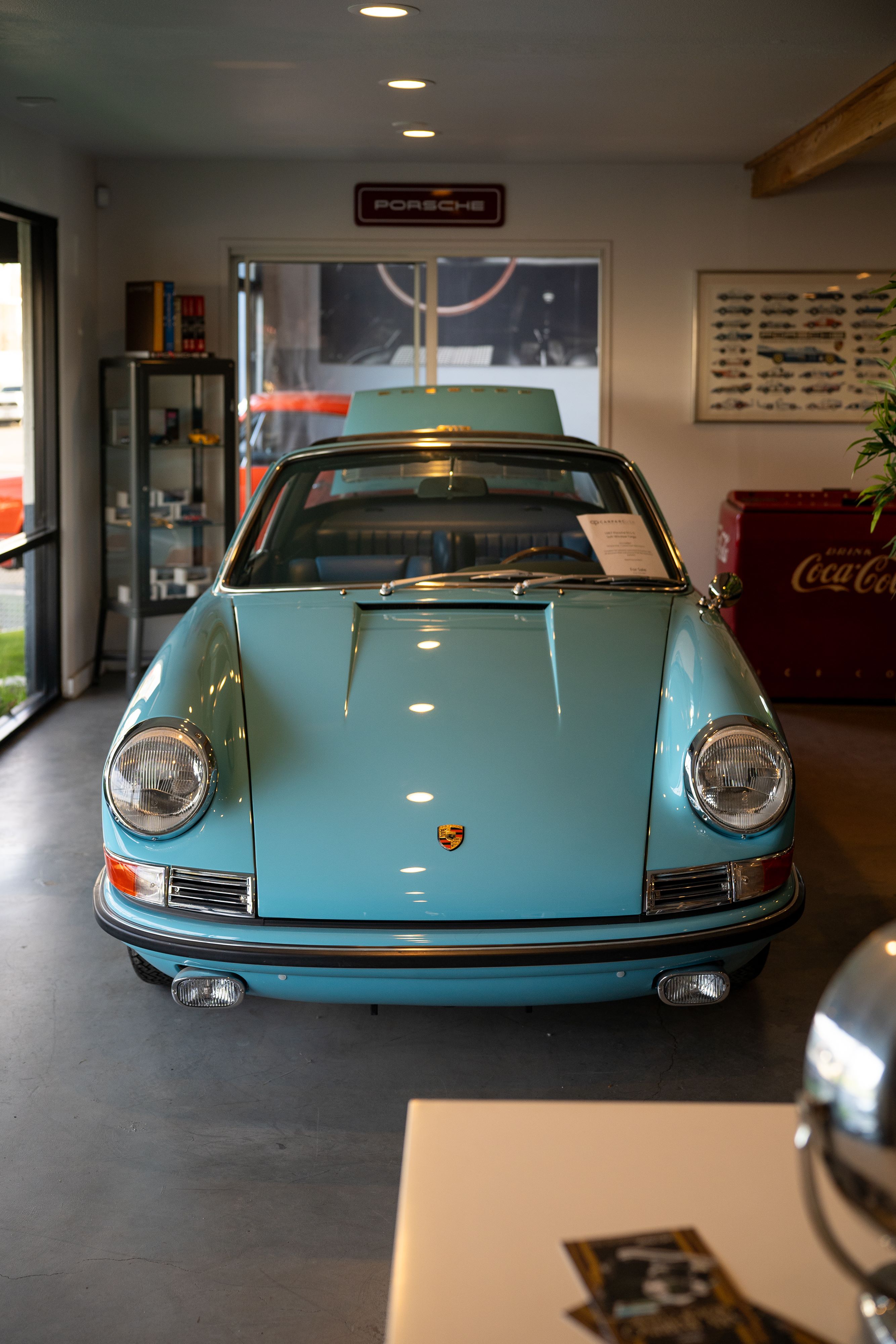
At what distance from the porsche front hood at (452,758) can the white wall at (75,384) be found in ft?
12.2

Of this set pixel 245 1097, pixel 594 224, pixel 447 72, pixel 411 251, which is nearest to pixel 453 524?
pixel 245 1097

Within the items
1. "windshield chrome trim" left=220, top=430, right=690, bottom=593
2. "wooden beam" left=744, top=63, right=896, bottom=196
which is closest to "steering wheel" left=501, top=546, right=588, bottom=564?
"windshield chrome trim" left=220, top=430, right=690, bottom=593

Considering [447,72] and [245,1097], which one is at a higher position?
[447,72]

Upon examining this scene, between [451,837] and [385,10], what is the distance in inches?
114

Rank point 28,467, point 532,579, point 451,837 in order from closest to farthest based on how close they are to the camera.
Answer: point 451,837 → point 532,579 → point 28,467

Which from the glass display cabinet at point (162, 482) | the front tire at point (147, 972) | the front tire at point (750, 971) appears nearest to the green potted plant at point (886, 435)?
the front tire at point (750, 971)

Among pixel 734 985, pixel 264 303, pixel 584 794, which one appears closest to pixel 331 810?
pixel 584 794

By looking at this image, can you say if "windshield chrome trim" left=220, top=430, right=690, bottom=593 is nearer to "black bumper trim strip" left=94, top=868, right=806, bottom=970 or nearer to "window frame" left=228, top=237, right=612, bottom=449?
"black bumper trim strip" left=94, top=868, right=806, bottom=970

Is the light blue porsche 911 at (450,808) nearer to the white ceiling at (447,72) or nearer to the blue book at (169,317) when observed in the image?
the white ceiling at (447,72)

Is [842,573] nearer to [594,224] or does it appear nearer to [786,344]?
[786,344]

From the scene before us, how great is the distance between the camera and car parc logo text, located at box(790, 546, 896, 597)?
6.18 meters

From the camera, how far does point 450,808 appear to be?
8.09 feet

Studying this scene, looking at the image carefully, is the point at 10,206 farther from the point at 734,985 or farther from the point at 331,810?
the point at 734,985

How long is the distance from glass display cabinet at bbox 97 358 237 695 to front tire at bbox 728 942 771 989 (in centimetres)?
432
